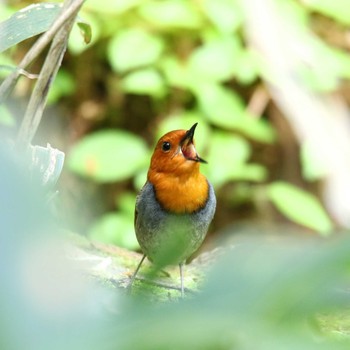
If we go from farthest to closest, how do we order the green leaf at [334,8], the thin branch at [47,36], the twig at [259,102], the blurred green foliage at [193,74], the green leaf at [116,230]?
the twig at [259,102] < the green leaf at [334,8] < the blurred green foliage at [193,74] < the green leaf at [116,230] < the thin branch at [47,36]

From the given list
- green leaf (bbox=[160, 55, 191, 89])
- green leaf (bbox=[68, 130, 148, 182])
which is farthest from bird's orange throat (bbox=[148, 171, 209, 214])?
green leaf (bbox=[160, 55, 191, 89])

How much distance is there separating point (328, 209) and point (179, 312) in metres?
3.43

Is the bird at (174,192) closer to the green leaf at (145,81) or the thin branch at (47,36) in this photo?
the thin branch at (47,36)

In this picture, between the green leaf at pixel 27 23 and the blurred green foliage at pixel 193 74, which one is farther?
the blurred green foliage at pixel 193 74

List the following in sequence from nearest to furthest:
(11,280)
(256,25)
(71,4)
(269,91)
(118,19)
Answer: (11,280)
(71,4)
(256,25)
(118,19)
(269,91)

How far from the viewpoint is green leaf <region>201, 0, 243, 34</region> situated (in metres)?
2.98

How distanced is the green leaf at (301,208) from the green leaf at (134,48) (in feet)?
2.41

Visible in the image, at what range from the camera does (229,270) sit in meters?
0.24

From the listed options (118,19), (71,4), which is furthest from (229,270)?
(118,19)

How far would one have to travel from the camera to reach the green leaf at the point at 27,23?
126cm

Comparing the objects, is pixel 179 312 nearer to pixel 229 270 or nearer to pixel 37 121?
pixel 229 270

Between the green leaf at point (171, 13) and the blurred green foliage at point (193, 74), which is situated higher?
the green leaf at point (171, 13)

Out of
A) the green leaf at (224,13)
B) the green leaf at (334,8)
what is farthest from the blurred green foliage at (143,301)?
Result: the green leaf at (334,8)

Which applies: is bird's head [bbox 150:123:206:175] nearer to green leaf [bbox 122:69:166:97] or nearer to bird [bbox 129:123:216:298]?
bird [bbox 129:123:216:298]
